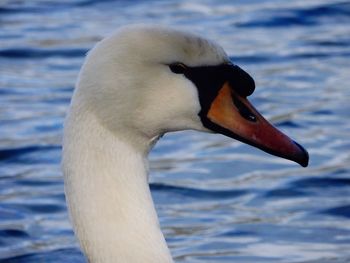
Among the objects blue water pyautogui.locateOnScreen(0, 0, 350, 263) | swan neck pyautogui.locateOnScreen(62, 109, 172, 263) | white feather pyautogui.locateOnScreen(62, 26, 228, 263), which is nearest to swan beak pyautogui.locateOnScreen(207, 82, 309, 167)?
white feather pyautogui.locateOnScreen(62, 26, 228, 263)

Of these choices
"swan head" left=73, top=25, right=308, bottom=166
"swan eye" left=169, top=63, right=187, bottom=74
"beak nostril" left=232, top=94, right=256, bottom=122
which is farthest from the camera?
"beak nostril" left=232, top=94, right=256, bottom=122

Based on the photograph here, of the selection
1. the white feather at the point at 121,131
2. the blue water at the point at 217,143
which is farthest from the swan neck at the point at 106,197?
the blue water at the point at 217,143

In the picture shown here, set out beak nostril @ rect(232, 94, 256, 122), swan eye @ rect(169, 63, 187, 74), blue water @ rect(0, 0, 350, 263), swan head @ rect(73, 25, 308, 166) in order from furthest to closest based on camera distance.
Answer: blue water @ rect(0, 0, 350, 263)
beak nostril @ rect(232, 94, 256, 122)
swan eye @ rect(169, 63, 187, 74)
swan head @ rect(73, 25, 308, 166)

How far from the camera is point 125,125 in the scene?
17.3ft

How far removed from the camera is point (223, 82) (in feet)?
17.8

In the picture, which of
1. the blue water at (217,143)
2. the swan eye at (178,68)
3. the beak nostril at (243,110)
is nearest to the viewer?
the swan eye at (178,68)

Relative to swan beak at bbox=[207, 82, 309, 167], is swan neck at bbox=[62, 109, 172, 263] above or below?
below

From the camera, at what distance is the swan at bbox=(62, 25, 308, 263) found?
5223mm

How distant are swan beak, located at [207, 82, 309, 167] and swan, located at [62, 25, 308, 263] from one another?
0.05 m

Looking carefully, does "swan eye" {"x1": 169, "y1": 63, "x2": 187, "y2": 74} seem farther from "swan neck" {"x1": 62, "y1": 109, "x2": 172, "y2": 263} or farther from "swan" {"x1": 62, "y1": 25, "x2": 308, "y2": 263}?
"swan neck" {"x1": 62, "y1": 109, "x2": 172, "y2": 263}

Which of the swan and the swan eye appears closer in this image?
the swan

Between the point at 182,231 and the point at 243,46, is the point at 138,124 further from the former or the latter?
the point at 243,46

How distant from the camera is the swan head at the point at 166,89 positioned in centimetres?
522

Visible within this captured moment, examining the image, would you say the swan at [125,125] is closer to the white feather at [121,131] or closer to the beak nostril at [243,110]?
the white feather at [121,131]
